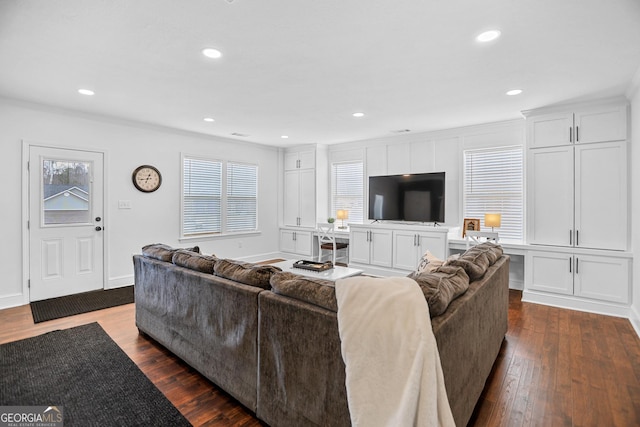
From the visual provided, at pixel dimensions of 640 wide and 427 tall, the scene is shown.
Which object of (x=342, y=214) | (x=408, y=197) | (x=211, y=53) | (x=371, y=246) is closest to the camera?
(x=211, y=53)

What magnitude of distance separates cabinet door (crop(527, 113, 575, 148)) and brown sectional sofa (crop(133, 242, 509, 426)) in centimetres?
245

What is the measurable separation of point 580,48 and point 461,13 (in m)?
1.22

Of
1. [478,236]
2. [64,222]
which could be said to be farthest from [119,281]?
[478,236]

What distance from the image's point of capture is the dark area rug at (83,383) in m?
1.87

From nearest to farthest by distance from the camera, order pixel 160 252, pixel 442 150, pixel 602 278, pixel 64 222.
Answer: pixel 160 252
pixel 602 278
pixel 64 222
pixel 442 150

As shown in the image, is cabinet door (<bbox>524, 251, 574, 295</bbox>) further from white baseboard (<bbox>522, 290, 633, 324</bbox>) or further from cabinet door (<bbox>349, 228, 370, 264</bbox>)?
cabinet door (<bbox>349, 228, 370, 264</bbox>)

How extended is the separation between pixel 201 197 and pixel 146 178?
100cm

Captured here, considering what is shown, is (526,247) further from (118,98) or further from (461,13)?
(118,98)

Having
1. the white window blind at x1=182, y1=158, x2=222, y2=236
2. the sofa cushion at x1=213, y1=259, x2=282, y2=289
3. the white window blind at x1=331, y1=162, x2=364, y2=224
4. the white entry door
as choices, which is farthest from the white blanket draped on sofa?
the white window blind at x1=331, y1=162, x2=364, y2=224

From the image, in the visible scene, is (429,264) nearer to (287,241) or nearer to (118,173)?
(118,173)

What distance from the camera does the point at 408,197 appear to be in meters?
5.46

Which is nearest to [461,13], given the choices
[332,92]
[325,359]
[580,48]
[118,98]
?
[580,48]

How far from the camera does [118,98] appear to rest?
3.69 metres

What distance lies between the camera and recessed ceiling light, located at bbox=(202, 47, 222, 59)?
99.8 inches
